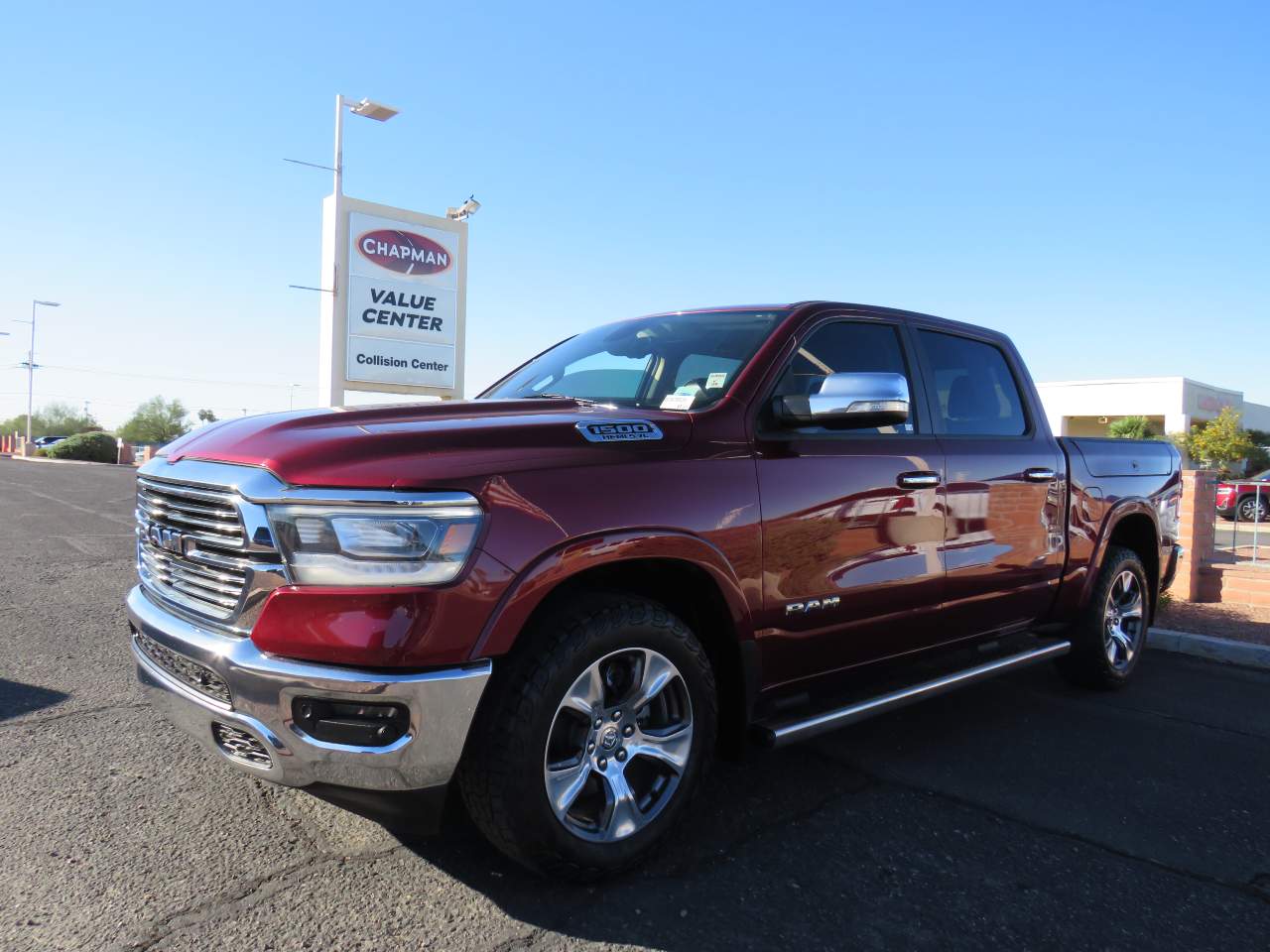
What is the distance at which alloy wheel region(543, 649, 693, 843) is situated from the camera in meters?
2.64

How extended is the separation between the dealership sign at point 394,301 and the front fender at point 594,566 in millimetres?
17196

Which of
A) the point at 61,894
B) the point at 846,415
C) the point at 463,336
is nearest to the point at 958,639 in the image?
the point at 846,415

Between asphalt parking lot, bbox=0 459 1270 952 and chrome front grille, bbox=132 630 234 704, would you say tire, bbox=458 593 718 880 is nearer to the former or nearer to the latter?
asphalt parking lot, bbox=0 459 1270 952

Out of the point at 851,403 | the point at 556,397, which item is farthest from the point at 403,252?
the point at 851,403

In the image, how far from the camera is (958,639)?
406cm

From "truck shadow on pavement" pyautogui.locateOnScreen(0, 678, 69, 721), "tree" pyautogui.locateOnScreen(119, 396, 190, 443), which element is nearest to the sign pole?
"truck shadow on pavement" pyautogui.locateOnScreen(0, 678, 69, 721)

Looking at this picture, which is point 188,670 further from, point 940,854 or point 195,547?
point 940,854

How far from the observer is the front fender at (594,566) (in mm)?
2420

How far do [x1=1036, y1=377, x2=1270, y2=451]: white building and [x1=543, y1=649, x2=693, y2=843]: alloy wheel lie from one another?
46.1 metres

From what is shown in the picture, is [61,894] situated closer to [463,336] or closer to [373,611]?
[373,611]

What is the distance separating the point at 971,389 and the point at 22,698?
482cm

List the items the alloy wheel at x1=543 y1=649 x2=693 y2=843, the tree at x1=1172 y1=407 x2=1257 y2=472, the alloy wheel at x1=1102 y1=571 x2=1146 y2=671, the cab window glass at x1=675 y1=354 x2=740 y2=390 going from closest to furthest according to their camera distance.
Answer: the alloy wheel at x1=543 y1=649 x2=693 y2=843, the cab window glass at x1=675 y1=354 x2=740 y2=390, the alloy wheel at x1=1102 y1=571 x2=1146 y2=671, the tree at x1=1172 y1=407 x2=1257 y2=472

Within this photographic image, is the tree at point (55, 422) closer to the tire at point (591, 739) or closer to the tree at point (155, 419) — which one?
the tree at point (155, 419)

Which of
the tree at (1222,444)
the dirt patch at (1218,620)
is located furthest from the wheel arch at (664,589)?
the tree at (1222,444)
